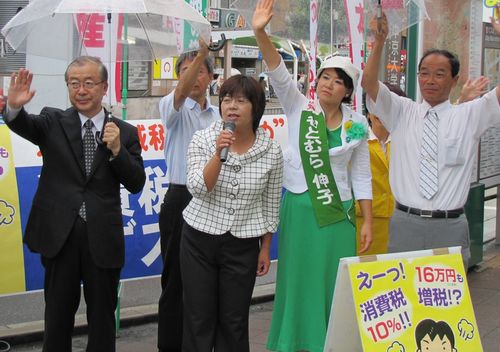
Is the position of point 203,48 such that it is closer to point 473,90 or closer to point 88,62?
point 88,62

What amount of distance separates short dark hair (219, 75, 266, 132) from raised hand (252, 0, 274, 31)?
10.8 inches

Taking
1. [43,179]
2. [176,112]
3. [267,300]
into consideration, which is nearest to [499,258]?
[267,300]

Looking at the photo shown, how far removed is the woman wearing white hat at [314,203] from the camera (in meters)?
4.18

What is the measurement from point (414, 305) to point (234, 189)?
42.5 inches

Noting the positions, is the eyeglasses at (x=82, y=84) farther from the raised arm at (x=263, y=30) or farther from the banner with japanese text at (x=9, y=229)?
the banner with japanese text at (x=9, y=229)

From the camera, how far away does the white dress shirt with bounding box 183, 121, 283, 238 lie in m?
3.94

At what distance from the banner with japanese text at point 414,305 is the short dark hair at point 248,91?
0.94m

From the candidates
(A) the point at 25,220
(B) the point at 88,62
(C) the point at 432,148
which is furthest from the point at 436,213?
(A) the point at 25,220

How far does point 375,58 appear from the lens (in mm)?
4367

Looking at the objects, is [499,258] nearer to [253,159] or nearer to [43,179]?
[253,159]

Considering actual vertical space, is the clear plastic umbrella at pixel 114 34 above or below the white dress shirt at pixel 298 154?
above

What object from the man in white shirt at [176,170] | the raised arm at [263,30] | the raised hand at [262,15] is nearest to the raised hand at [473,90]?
the raised arm at [263,30]

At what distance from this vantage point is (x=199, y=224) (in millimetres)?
3953

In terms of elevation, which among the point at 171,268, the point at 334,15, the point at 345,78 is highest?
the point at 334,15
